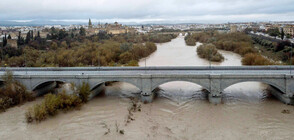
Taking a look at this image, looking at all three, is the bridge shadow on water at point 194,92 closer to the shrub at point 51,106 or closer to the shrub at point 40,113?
the shrub at point 51,106

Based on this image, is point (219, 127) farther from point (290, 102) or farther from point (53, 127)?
point (53, 127)

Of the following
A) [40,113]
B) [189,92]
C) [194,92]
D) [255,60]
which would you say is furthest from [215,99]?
[255,60]

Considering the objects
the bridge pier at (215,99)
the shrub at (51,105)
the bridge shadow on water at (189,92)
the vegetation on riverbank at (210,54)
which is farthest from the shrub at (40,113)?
the vegetation on riverbank at (210,54)

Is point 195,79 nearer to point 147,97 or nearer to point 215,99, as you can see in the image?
point 215,99

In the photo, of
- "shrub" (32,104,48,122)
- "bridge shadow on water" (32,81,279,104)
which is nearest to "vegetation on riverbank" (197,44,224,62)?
"bridge shadow on water" (32,81,279,104)

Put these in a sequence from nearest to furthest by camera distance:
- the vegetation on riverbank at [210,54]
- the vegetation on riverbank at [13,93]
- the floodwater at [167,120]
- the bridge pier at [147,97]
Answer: the floodwater at [167,120] → the vegetation on riverbank at [13,93] → the bridge pier at [147,97] → the vegetation on riverbank at [210,54]

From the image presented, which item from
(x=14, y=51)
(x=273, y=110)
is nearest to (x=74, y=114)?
(x=273, y=110)

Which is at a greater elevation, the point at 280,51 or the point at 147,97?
the point at 280,51
